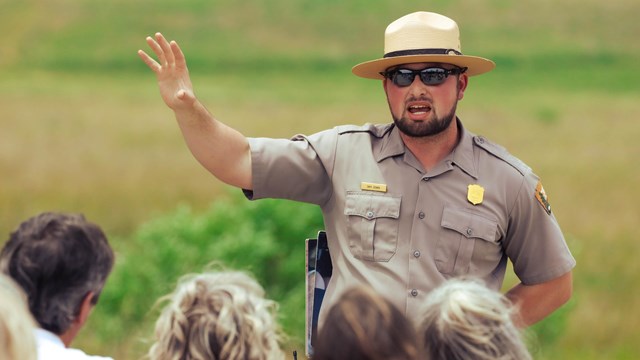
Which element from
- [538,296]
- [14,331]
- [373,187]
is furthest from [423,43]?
[14,331]

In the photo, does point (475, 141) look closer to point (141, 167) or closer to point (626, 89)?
point (141, 167)

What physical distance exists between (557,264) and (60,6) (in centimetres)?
3913

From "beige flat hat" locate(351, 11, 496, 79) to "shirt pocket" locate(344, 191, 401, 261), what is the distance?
53 cm

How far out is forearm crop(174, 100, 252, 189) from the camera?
14.9ft

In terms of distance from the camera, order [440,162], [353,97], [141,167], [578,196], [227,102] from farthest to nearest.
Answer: [353,97] → [227,102] → [141,167] → [578,196] → [440,162]

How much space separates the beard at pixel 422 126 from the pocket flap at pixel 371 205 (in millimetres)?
260

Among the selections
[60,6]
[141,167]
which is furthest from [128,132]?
[60,6]

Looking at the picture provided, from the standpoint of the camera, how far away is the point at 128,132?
24.7 m

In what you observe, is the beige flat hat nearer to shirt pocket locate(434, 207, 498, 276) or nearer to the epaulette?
A: the epaulette

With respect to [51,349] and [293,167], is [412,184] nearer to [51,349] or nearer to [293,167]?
[293,167]

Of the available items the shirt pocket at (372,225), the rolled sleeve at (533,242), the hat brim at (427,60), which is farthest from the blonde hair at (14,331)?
the rolled sleeve at (533,242)

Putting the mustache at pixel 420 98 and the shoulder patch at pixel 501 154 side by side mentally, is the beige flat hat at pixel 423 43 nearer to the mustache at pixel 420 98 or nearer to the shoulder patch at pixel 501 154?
the mustache at pixel 420 98

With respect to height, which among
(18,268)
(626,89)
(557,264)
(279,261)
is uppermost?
(18,268)

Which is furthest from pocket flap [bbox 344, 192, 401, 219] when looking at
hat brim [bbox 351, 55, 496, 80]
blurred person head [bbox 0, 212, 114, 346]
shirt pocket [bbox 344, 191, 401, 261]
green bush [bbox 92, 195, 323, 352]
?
green bush [bbox 92, 195, 323, 352]
